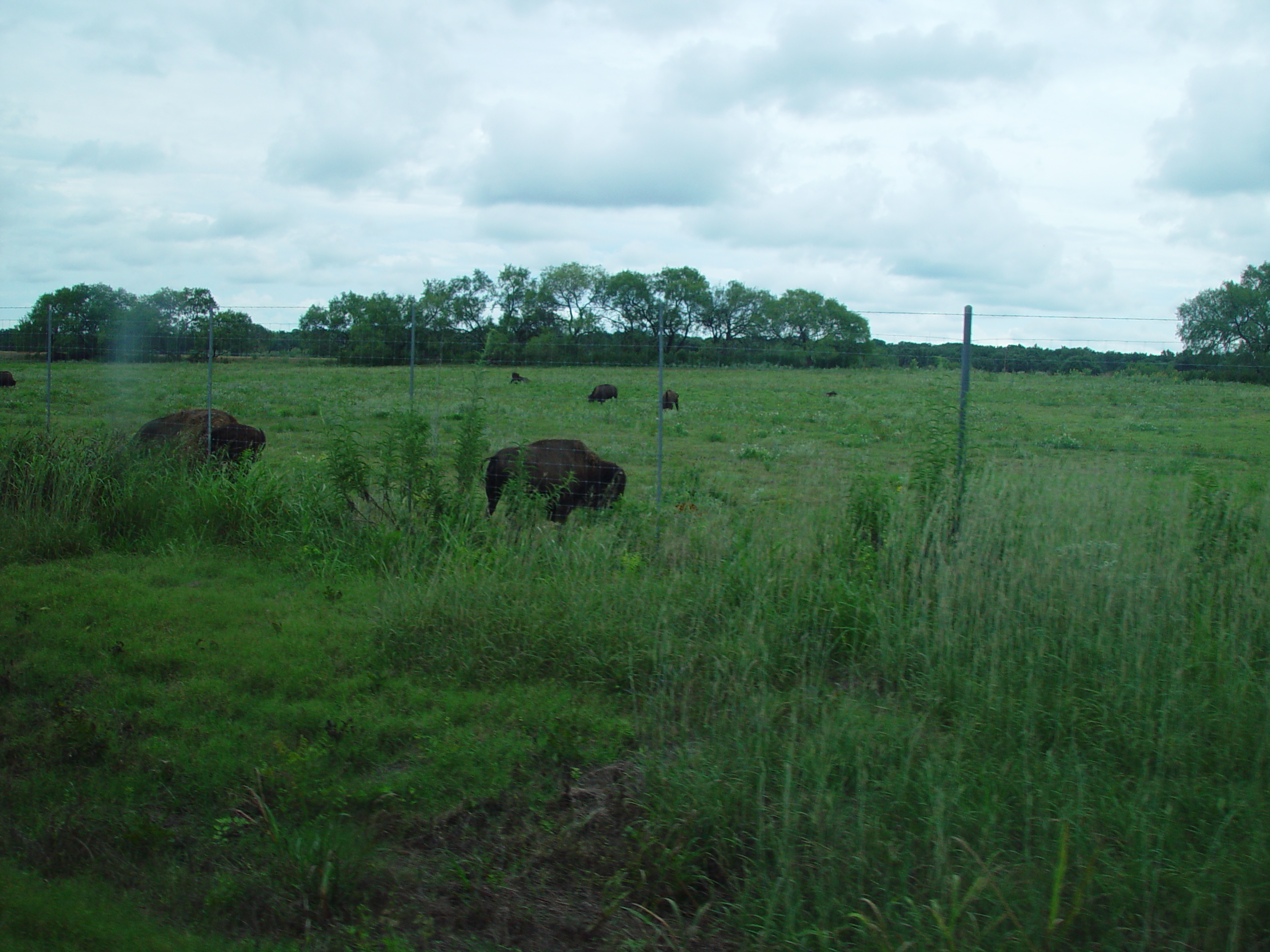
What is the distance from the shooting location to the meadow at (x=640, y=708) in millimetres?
3045

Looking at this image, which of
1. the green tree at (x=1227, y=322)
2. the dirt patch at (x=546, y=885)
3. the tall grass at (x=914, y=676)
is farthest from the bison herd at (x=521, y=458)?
the green tree at (x=1227, y=322)

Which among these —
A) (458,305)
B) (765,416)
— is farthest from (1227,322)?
(458,305)

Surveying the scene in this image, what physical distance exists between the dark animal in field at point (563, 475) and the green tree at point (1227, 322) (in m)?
5.49

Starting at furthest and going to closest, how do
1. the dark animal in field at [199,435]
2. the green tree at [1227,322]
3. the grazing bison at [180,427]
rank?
the grazing bison at [180,427], the dark animal in field at [199,435], the green tree at [1227,322]

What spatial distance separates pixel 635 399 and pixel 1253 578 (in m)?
22.7

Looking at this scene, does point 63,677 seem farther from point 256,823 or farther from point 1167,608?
point 1167,608

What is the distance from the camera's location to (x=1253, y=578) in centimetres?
513

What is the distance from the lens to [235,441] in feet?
35.4

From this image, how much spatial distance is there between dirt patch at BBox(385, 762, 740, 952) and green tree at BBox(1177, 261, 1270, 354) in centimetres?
655

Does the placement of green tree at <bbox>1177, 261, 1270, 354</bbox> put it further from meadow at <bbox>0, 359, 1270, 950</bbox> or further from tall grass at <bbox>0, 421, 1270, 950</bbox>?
tall grass at <bbox>0, 421, 1270, 950</bbox>

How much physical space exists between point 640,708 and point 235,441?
8.21m

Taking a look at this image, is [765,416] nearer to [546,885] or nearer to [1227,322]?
[1227,322]

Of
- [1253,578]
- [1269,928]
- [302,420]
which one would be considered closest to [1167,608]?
[1253,578]

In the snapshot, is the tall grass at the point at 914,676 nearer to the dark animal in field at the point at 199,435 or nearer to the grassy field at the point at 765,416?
the grassy field at the point at 765,416
